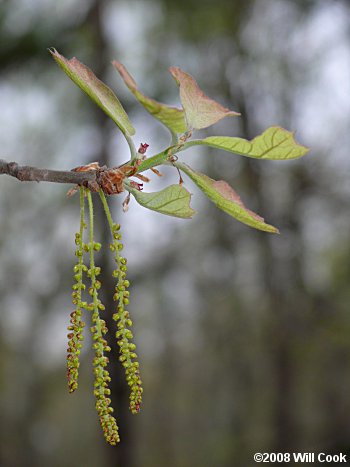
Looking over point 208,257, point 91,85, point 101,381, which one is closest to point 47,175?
point 91,85

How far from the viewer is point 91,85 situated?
0.52m

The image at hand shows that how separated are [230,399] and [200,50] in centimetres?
548

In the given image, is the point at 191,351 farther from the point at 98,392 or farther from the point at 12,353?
the point at 98,392

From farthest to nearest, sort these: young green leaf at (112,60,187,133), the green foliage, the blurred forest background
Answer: the blurred forest background
the green foliage
young green leaf at (112,60,187,133)

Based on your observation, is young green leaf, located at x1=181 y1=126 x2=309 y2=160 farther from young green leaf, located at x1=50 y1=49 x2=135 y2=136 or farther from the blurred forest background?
the blurred forest background

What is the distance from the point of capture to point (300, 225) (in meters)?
4.54

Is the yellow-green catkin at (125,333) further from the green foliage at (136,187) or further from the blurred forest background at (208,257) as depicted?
the blurred forest background at (208,257)

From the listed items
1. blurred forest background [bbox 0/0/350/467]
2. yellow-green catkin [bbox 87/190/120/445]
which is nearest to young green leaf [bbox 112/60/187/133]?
yellow-green catkin [bbox 87/190/120/445]

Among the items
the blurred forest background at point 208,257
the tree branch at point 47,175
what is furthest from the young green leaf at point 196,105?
the blurred forest background at point 208,257

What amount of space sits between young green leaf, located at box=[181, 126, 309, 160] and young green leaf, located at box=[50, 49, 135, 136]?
0.25ft

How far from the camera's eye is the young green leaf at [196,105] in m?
0.51

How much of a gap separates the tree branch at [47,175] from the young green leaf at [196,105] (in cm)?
11

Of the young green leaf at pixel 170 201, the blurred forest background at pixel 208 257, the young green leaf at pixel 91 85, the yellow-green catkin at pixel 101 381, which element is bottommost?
the yellow-green catkin at pixel 101 381

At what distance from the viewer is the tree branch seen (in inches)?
20.1
